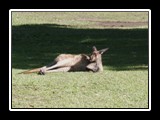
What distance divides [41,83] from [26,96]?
74 cm

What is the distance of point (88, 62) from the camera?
11406 mm

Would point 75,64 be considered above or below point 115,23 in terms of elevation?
below

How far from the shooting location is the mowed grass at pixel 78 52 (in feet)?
30.0

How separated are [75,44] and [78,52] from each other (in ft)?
3.09

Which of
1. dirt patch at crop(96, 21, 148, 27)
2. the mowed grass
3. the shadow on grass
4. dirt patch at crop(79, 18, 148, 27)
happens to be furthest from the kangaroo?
dirt patch at crop(96, 21, 148, 27)

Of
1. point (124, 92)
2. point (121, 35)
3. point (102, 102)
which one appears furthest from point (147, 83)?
point (121, 35)

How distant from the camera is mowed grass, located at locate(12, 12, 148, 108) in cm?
913

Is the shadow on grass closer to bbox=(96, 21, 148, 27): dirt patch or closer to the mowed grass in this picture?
the mowed grass

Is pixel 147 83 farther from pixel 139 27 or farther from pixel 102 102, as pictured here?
pixel 139 27

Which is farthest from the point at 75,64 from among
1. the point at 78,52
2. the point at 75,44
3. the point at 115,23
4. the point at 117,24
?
the point at 117,24

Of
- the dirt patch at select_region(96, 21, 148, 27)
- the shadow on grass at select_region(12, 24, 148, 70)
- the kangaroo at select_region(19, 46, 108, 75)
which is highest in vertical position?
the dirt patch at select_region(96, 21, 148, 27)

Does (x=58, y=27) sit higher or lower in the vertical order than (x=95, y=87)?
higher

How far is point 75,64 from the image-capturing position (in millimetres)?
11398

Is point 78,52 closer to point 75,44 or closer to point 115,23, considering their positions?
point 75,44
